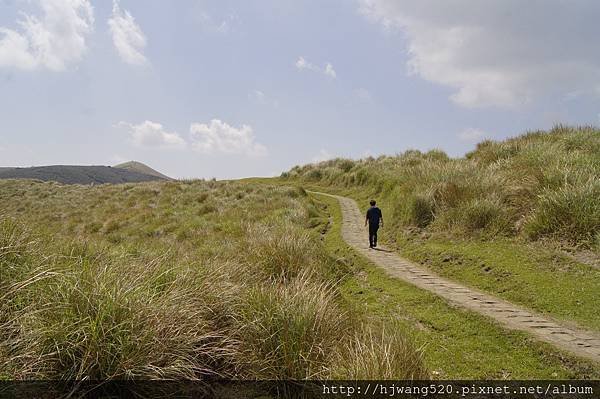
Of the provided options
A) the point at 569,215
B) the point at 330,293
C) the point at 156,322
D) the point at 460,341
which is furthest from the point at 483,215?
the point at 156,322

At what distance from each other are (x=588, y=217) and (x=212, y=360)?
9.57 m

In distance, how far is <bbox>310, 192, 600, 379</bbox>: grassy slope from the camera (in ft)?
16.3

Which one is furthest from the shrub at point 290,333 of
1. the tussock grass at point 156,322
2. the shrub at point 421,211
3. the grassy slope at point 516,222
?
the shrub at point 421,211

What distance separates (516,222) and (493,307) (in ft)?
16.3

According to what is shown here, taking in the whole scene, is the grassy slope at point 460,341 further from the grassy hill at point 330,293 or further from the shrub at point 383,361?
the shrub at point 383,361

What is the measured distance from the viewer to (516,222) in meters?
11.0

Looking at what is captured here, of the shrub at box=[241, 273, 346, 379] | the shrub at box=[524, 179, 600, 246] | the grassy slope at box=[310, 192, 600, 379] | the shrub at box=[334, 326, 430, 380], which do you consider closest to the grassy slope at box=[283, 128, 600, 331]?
the shrub at box=[524, 179, 600, 246]

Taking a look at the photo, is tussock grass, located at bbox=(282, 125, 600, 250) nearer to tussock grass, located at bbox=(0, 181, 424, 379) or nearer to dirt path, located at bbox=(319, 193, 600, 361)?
dirt path, located at bbox=(319, 193, 600, 361)

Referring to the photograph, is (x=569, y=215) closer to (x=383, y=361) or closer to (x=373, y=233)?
(x=373, y=233)

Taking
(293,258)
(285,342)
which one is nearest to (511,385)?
(285,342)

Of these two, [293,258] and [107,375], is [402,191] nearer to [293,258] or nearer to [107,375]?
[293,258]

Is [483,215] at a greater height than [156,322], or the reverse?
[483,215]

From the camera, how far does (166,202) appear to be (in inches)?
1070

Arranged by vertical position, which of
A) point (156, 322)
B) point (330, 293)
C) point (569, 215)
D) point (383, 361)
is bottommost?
point (330, 293)
